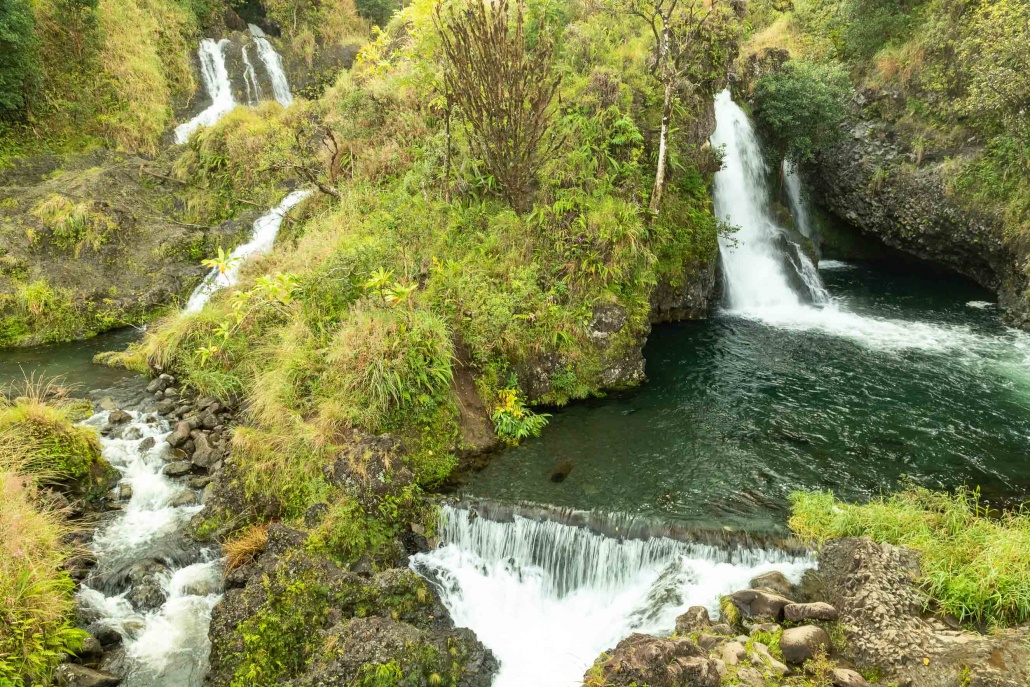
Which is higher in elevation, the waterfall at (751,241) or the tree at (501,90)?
the tree at (501,90)

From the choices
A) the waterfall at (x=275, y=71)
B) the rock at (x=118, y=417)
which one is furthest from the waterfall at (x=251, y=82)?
the rock at (x=118, y=417)

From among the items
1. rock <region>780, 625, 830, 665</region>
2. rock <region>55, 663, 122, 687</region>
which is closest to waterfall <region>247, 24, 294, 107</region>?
rock <region>55, 663, 122, 687</region>

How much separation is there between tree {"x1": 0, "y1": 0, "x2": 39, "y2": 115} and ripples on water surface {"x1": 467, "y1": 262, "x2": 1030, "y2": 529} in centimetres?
1760

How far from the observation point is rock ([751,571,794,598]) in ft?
20.2

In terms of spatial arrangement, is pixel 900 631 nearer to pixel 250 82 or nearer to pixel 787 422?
pixel 787 422

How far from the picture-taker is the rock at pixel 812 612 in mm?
5691

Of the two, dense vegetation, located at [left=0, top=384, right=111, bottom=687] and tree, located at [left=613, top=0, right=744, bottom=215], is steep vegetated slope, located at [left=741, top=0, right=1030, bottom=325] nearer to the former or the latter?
tree, located at [left=613, top=0, right=744, bottom=215]

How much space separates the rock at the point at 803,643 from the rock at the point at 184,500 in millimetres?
7758

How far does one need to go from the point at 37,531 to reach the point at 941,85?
66.8 feet

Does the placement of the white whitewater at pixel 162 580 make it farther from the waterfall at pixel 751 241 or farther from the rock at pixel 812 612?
the waterfall at pixel 751 241

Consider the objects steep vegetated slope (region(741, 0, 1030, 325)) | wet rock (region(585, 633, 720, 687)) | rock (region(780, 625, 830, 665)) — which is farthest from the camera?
steep vegetated slope (region(741, 0, 1030, 325))

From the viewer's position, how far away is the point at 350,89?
14.9 m

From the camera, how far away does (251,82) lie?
71.1ft

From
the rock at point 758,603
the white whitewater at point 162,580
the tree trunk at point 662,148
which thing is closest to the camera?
the rock at point 758,603
